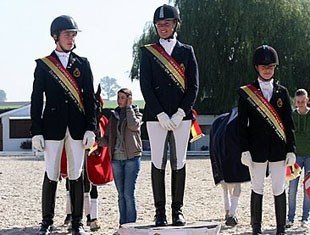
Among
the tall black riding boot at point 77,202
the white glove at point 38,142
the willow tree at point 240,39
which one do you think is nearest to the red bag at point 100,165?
the tall black riding boot at point 77,202

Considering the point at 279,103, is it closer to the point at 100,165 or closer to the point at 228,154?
the point at 228,154

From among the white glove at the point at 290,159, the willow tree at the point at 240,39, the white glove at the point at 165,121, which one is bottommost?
the white glove at the point at 290,159

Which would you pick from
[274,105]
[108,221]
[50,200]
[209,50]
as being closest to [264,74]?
[274,105]

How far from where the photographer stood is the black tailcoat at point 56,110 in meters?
6.38

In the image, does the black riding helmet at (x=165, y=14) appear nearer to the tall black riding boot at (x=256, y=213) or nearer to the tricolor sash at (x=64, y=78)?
the tricolor sash at (x=64, y=78)

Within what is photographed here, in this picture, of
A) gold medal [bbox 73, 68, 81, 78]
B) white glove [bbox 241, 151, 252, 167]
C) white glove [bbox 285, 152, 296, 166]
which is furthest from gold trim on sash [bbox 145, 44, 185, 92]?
white glove [bbox 285, 152, 296, 166]

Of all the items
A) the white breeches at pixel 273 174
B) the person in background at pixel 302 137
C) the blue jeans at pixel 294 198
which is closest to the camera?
the white breeches at pixel 273 174

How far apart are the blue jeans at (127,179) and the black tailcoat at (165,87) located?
1.60 metres

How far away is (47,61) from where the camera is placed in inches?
256

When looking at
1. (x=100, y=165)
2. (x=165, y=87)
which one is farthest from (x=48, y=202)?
(x=100, y=165)

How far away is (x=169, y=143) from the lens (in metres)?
6.24

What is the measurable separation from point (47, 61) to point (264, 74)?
7.17ft

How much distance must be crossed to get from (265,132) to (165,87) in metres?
1.20

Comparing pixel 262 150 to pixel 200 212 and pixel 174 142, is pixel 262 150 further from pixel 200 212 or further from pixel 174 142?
pixel 200 212
